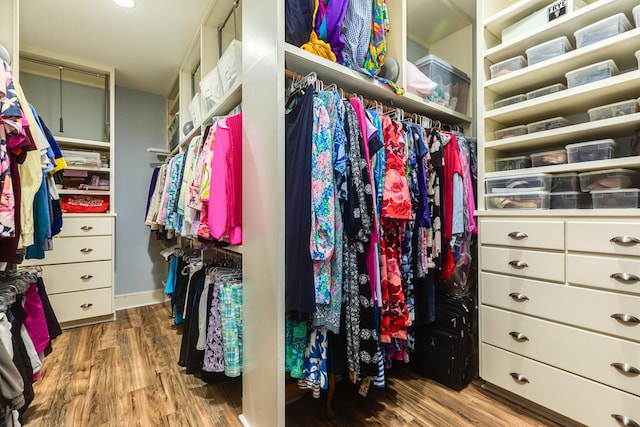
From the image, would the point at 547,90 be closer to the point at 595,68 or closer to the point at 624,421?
the point at 595,68

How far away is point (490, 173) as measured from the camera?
5.49ft

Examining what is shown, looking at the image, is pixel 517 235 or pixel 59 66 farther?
pixel 59 66

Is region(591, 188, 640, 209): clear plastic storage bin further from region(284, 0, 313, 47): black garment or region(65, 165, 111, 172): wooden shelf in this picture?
region(65, 165, 111, 172): wooden shelf

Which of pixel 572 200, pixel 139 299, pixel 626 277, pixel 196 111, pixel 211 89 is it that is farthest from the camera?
pixel 139 299

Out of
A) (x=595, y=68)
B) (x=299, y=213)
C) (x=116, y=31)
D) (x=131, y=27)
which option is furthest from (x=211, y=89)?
(x=595, y=68)

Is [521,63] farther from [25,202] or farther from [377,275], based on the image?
[25,202]

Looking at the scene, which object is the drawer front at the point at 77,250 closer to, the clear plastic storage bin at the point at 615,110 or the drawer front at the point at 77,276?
the drawer front at the point at 77,276

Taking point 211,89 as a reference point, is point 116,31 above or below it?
above

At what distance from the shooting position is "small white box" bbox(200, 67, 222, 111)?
1884 mm

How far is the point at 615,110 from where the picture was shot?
129 cm

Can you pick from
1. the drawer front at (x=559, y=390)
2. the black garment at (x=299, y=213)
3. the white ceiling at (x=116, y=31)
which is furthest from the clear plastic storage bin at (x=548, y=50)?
the white ceiling at (x=116, y=31)

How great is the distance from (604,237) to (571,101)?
711mm

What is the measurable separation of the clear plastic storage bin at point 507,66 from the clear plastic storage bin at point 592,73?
260 mm

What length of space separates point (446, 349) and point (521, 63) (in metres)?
1.70
